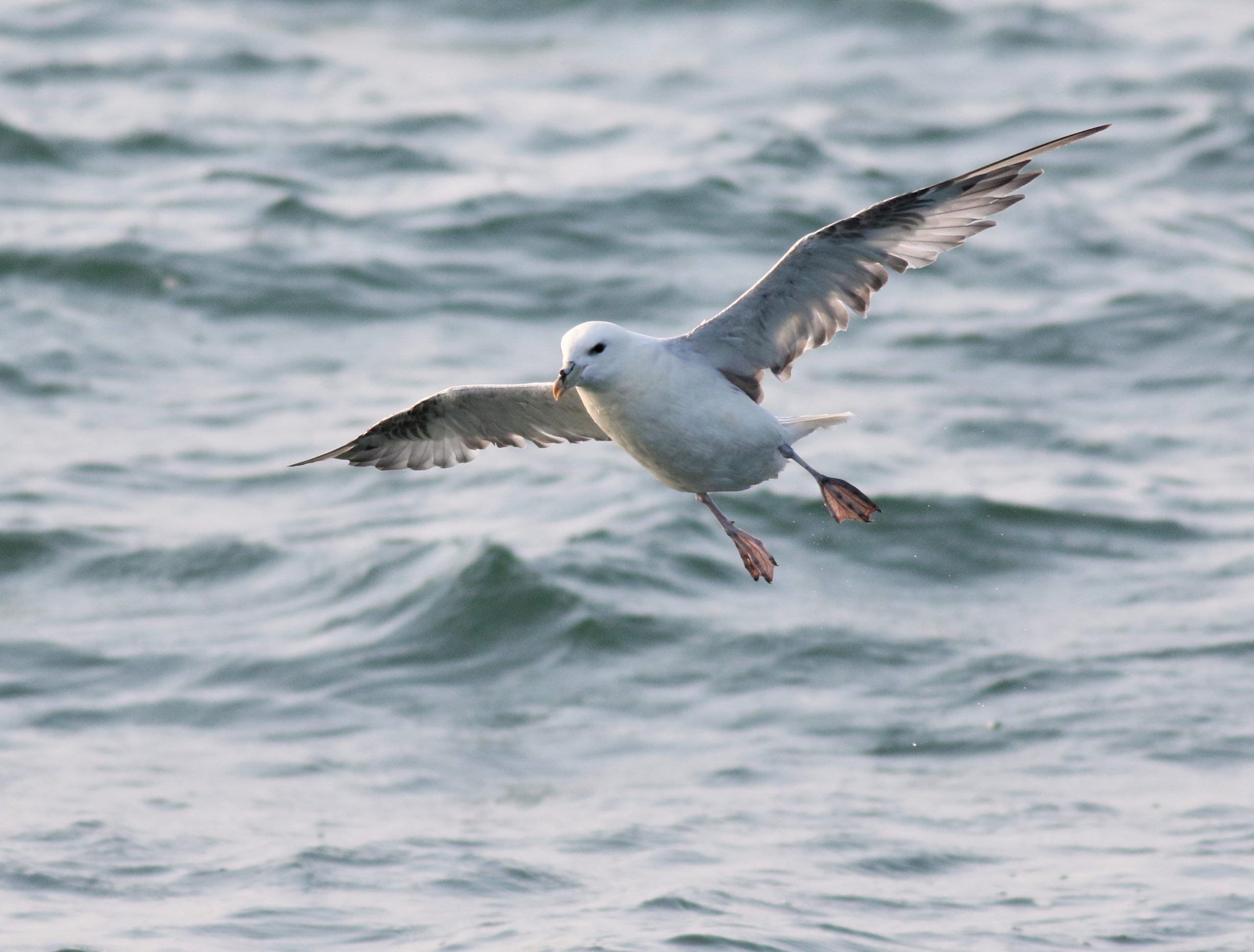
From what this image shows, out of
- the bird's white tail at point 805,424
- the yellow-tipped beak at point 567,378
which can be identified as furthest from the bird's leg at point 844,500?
the yellow-tipped beak at point 567,378

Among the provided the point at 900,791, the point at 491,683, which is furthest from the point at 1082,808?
the point at 491,683

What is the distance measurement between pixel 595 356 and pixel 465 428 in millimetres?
1460

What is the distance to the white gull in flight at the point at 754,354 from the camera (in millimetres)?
5918

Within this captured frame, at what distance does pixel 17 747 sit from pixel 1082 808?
18.7 feet

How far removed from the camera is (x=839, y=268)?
6.18m

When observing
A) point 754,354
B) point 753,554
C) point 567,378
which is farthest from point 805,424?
point 567,378

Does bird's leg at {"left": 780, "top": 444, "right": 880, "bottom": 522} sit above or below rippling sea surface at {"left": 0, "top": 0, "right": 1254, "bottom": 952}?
above

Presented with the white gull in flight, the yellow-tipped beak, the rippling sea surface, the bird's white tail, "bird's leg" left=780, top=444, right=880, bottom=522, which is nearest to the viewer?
the yellow-tipped beak

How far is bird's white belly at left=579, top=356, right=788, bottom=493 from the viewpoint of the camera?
5.98 meters

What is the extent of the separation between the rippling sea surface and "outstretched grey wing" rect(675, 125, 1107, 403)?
294cm

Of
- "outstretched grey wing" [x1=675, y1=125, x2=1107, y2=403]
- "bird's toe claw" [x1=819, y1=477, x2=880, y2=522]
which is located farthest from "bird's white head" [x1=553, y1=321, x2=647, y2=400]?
"bird's toe claw" [x1=819, y1=477, x2=880, y2=522]

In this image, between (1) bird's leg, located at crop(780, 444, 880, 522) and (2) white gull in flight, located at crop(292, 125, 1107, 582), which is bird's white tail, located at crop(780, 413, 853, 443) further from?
(1) bird's leg, located at crop(780, 444, 880, 522)

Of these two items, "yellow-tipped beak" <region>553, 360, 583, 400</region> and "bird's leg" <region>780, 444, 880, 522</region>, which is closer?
"yellow-tipped beak" <region>553, 360, 583, 400</region>

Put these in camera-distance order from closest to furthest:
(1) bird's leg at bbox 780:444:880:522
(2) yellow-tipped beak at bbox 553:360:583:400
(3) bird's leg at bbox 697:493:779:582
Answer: (2) yellow-tipped beak at bbox 553:360:583:400, (1) bird's leg at bbox 780:444:880:522, (3) bird's leg at bbox 697:493:779:582
